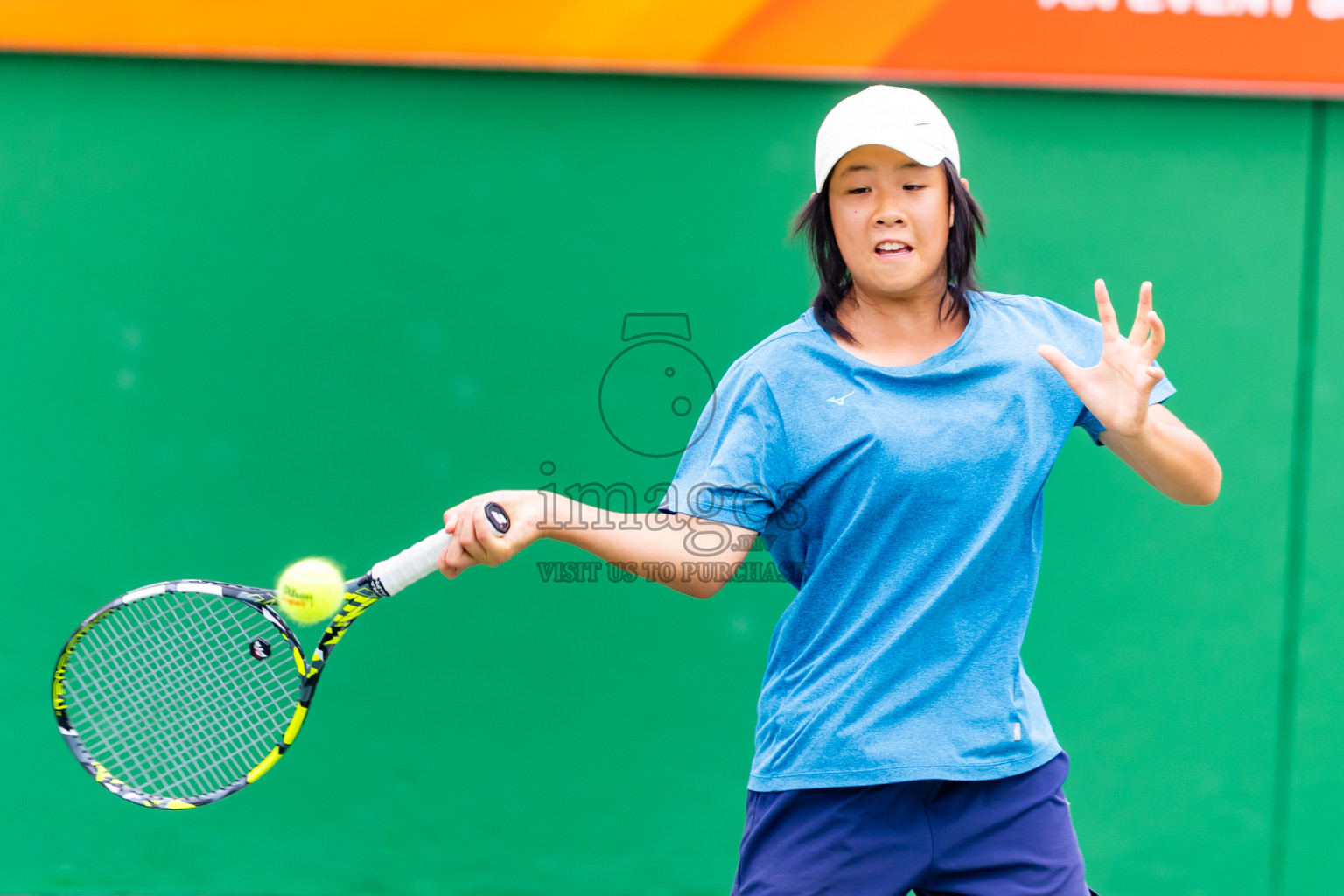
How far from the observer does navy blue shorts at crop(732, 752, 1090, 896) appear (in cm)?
167

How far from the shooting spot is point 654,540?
169 cm

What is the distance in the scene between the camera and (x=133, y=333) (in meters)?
2.80

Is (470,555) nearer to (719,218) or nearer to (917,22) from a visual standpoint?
(719,218)

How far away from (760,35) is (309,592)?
1735mm

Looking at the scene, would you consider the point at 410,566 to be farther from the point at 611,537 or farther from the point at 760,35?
the point at 760,35

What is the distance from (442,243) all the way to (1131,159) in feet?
5.93

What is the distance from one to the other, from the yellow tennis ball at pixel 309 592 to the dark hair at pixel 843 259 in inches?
38.6

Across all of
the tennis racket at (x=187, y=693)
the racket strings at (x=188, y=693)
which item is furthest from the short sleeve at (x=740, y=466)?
the racket strings at (x=188, y=693)

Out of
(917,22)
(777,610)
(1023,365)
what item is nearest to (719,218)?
(917,22)

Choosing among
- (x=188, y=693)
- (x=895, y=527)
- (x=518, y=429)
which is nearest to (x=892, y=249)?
(x=895, y=527)

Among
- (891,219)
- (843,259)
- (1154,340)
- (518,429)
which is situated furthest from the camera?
(518,429)

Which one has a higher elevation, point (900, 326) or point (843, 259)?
point (843, 259)

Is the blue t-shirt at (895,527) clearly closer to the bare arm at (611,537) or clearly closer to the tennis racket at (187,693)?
the bare arm at (611,537)

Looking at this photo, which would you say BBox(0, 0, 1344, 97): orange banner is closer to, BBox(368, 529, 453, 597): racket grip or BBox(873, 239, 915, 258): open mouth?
BBox(873, 239, 915, 258): open mouth
